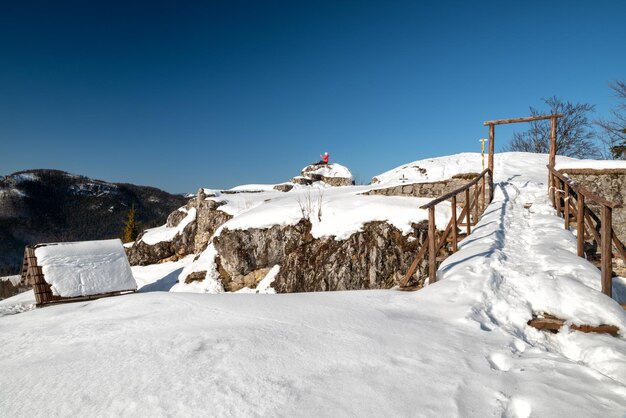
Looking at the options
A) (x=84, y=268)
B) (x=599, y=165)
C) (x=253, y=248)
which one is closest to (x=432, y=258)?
(x=253, y=248)

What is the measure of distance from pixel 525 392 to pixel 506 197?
33.8 ft

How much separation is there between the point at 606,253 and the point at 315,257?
9516 millimetres

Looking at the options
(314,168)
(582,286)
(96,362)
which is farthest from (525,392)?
(314,168)

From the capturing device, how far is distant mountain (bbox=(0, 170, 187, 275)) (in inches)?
3639

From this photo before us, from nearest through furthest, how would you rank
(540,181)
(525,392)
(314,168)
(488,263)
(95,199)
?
(525,392) → (488,263) → (540,181) → (314,168) → (95,199)

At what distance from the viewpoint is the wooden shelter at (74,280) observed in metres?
12.2

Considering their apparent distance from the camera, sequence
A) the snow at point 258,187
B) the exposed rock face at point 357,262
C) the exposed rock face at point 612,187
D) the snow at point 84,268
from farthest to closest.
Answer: the snow at point 258,187 < the snow at point 84,268 < the exposed rock face at point 357,262 < the exposed rock face at point 612,187

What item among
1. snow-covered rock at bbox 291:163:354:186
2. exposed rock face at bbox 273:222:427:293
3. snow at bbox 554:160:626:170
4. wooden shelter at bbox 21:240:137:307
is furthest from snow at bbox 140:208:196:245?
snow at bbox 554:160:626:170

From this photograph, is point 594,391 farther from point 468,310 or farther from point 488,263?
point 488,263

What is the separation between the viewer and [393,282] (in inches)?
444

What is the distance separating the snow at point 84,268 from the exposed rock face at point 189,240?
468cm

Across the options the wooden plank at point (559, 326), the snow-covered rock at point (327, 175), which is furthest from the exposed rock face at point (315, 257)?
the snow-covered rock at point (327, 175)

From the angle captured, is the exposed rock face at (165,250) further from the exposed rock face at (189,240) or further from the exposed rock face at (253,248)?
the exposed rock face at (253,248)

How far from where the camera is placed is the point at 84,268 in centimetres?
1403
